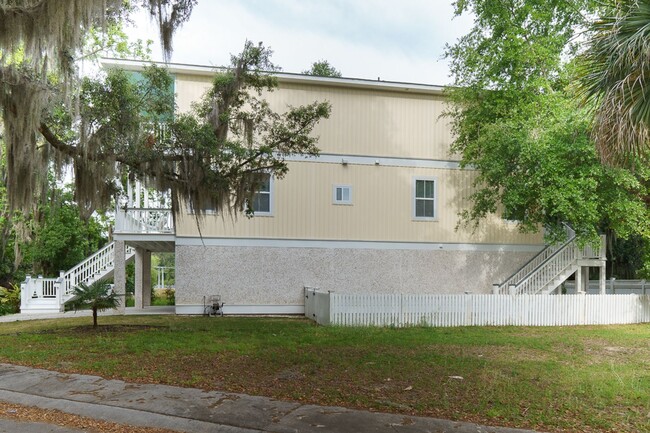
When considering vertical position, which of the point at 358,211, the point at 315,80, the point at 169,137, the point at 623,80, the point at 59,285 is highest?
the point at 315,80

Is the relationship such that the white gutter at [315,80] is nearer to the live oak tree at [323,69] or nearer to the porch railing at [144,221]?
the porch railing at [144,221]

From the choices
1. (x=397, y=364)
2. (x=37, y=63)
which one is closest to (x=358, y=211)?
(x=397, y=364)

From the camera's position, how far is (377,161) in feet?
58.1

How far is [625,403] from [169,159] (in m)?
9.91

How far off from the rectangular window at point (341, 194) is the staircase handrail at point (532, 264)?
19.7 ft

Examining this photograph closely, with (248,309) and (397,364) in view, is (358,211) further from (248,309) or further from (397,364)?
(397,364)

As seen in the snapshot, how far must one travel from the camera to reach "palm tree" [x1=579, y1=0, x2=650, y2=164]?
6.55 metres

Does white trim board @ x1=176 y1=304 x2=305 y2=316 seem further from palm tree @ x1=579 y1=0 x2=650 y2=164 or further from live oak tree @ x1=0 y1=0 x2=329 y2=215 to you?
palm tree @ x1=579 y1=0 x2=650 y2=164

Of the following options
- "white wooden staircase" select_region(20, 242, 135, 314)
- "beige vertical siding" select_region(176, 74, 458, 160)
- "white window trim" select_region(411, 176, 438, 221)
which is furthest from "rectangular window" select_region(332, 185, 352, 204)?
"white wooden staircase" select_region(20, 242, 135, 314)

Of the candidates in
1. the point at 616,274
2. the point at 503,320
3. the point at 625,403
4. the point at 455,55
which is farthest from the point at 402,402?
the point at 616,274

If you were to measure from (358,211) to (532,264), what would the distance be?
6679 millimetres

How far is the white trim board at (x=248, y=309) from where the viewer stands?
54.1 feet

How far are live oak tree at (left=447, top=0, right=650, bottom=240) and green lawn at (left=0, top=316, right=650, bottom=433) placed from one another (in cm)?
360

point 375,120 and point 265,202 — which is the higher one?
point 375,120
